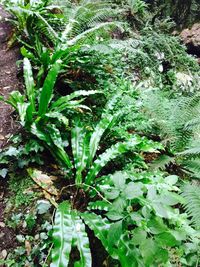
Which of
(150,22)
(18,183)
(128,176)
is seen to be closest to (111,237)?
(128,176)

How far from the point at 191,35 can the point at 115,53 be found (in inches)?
148

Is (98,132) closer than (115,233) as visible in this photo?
No

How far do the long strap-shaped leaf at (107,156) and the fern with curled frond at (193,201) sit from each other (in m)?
0.57

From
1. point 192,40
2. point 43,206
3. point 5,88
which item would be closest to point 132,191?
point 43,206

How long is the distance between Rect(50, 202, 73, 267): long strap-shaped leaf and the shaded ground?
1.12 metres

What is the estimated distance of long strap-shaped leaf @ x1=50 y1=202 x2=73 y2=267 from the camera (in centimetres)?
187

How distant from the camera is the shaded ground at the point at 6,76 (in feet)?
10.2

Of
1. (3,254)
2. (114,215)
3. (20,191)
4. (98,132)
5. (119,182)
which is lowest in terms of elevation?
(3,254)

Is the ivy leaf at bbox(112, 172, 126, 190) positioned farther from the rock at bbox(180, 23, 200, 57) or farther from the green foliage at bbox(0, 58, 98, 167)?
the rock at bbox(180, 23, 200, 57)

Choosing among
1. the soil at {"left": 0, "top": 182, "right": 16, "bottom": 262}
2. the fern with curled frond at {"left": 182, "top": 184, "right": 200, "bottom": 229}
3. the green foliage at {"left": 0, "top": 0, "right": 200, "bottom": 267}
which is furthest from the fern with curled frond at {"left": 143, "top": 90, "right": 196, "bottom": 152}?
the soil at {"left": 0, "top": 182, "right": 16, "bottom": 262}

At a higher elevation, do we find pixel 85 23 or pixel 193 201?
pixel 85 23

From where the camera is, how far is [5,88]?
3.70m

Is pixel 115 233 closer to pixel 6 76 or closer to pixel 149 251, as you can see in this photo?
pixel 149 251

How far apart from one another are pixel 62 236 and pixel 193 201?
3.37 feet
